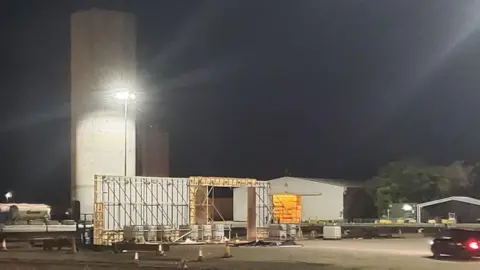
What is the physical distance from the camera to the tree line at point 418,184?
90.9 metres

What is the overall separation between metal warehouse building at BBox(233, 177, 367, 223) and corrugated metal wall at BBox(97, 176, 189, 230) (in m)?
34.4

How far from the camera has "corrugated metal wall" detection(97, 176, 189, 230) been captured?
48.8 m

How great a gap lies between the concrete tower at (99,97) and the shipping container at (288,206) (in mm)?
23501

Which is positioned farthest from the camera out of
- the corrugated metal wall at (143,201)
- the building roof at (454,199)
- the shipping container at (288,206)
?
the shipping container at (288,206)

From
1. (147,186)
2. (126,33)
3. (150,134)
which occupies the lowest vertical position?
(147,186)

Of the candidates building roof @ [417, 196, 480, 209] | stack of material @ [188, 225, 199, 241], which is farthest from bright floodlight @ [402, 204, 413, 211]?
stack of material @ [188, 225, 199, 241]

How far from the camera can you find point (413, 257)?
3281 centimetres

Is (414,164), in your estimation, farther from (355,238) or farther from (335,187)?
(355,238)

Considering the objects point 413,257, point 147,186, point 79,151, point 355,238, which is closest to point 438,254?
point 413,257

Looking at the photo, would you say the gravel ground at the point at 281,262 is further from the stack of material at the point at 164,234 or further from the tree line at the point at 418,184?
the tree line at the point at 418,184

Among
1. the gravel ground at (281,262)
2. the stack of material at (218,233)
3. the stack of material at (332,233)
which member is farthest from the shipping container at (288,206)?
the gravel ground at (281,262)

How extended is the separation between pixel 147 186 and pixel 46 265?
27.4 metres

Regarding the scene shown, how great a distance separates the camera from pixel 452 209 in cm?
8344

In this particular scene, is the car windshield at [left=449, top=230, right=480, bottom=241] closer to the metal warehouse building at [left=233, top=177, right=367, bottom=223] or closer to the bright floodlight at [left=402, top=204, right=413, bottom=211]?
the bright floodlight at [left=402, top=204, right=413, bottom=211]
